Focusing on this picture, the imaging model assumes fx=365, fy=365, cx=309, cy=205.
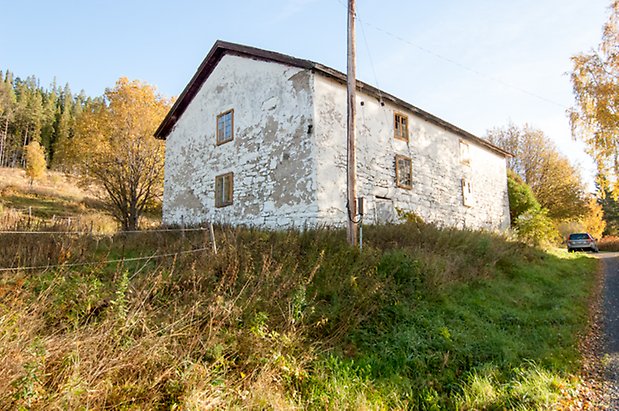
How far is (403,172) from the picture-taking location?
16.2 metres

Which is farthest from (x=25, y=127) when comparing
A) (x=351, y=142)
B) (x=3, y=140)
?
(x=351, y=142)

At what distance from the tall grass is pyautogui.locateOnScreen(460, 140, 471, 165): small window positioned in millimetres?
12659

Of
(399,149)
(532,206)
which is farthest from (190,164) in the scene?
(532,206)

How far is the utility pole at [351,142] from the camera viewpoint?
8.98 metres

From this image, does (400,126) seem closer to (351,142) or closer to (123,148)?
(351,142)

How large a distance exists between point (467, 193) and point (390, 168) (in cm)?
731

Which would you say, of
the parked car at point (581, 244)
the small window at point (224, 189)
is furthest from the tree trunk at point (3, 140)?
the parked car at point (581, 244)

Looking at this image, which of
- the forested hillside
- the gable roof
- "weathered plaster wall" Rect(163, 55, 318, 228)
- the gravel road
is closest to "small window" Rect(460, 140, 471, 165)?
the gable roof

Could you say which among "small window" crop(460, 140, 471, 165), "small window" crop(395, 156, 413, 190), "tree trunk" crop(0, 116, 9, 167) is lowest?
"small window" crop(395, 156, 413, 190)

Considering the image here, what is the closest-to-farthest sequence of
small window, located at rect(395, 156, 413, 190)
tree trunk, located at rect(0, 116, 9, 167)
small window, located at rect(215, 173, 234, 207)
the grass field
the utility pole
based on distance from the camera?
the utility pole
small window, located at rect(215, 173, 234, 207)
small window, located at rect(395, 156, 413, 190)
the grass field
tree trunk, located at rect(0, 116, 9, 167)

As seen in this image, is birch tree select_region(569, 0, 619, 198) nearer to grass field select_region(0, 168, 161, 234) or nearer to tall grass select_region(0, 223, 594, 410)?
tall grass select_region(0, 223, 594, 410)

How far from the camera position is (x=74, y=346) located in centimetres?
Result: 350

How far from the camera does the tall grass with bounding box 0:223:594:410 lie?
11.6 feet

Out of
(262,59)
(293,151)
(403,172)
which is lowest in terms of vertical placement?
(403,172)
